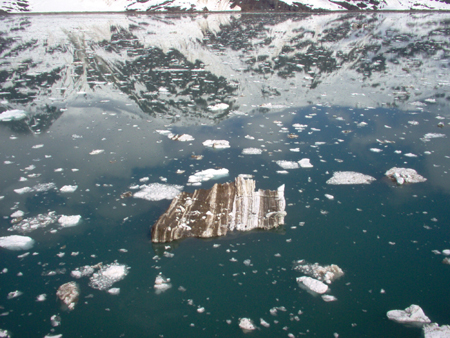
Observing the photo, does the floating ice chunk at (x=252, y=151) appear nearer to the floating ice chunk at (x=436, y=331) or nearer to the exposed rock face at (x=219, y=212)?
the exposed rock face at (x=219, y=212)

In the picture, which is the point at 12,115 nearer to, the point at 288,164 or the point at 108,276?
the point at 108,276

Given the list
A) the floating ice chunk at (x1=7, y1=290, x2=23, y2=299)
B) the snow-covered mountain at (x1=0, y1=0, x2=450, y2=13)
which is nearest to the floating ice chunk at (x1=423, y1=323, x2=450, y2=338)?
the floating ice chunk at (x1=7, y1=290, x2=23, y2=299)

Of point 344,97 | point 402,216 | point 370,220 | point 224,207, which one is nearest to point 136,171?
point 224,207

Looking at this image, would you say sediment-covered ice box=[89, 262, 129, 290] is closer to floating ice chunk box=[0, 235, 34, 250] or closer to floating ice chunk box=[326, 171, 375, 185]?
floating ice chunk box=[0, 235, 34, 250]

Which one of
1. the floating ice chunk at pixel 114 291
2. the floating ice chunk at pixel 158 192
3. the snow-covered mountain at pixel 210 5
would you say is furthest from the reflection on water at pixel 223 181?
the snow-covered mountain at pixel 210 5

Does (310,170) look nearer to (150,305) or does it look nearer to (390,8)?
(150,305)

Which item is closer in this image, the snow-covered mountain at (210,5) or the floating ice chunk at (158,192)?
the floating ice chunk at (158,192)
